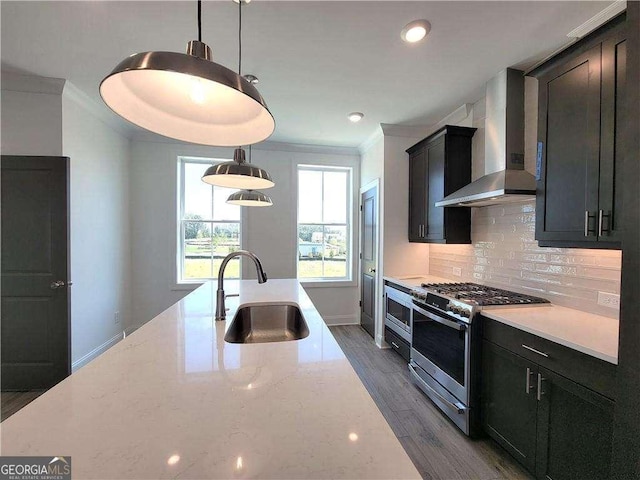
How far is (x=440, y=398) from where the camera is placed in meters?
2.24

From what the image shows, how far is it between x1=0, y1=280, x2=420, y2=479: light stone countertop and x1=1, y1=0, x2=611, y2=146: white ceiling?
1.98 meters

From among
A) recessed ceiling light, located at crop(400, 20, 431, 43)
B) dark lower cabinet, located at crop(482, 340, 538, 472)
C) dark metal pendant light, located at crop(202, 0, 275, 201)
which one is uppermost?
recessed ceiling light, located at crop(400, 20, 431, 43)

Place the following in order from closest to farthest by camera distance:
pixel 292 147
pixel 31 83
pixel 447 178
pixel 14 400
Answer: pixel 14 400
pixel 31 83
pixel 447 178
pixel 292 147

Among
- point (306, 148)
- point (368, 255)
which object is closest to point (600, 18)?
point (368, 255)

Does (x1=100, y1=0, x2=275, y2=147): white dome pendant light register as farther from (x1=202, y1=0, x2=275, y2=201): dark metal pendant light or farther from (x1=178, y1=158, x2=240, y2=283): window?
(x1=178, y1=158, x2=240, y2=283): window

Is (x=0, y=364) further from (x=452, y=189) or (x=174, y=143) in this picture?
(x=452, y=189)

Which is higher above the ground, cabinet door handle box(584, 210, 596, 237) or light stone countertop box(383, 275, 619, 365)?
cabinet door handle box(584, 210, 596, 237)

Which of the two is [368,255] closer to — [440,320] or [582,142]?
[440,320]

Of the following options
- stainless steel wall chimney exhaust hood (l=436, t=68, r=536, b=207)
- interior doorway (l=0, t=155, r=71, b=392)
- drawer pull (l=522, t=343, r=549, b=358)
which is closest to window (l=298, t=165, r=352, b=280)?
stainless steel wall chimney exhaust hood (l=436, t=68, r=536, b=207)

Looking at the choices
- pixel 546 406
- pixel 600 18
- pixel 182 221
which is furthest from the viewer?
pixel 182 221

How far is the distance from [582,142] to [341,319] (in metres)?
3.65

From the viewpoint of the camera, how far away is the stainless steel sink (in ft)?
6.25

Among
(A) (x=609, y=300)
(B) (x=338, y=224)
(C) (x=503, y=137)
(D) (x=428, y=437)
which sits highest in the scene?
(C) (x=503, y=137)

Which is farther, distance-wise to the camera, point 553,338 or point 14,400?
point 14,400
